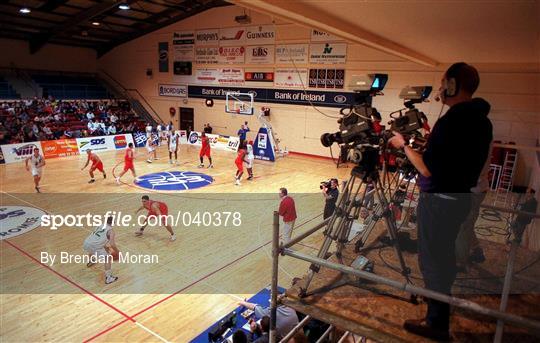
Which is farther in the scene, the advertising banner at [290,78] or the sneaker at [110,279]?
the advertising banner at [290,78]

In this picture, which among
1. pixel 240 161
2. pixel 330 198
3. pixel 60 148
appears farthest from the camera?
pixel 60 148

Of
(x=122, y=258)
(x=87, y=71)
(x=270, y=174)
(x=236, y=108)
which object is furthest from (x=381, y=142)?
(x=87, y=71)

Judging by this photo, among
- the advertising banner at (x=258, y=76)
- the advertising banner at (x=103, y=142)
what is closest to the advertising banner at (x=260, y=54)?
the advertising banner at (x=258, y=76)

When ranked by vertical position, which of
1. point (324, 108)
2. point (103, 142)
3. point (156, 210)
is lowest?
point (156, 210)

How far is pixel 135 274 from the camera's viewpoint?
→ 821 cm

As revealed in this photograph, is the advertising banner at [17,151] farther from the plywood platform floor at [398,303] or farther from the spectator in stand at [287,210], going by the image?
the plywood platform floor at [398,303]

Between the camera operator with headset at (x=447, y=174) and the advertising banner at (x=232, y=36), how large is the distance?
2303cm

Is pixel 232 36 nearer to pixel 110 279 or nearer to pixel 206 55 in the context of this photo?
pixel 206 55

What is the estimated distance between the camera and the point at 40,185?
1424cm

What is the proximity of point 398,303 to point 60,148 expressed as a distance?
20695 millimetres

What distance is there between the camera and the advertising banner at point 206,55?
25625 mm

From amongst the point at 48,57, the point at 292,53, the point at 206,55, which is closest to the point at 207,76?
the point at 206,55

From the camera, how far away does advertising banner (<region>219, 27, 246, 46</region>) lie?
23953 millimetres

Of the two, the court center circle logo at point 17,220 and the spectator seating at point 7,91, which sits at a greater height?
the spectator seating at point 7,91
